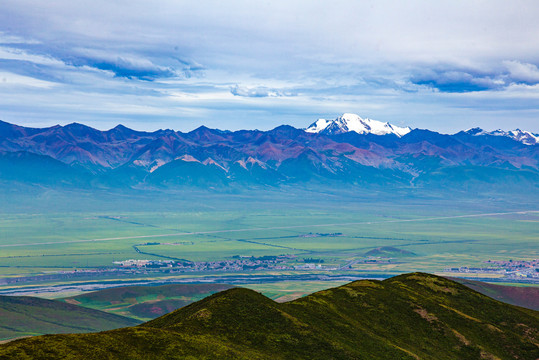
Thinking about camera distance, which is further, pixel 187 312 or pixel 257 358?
pixel 187 312

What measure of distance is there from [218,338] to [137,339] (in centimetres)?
1464

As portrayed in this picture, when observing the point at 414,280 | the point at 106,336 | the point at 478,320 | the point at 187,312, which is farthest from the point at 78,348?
the point at 414,280

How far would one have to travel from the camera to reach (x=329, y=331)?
104 m

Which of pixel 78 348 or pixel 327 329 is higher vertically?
pixel 78 348

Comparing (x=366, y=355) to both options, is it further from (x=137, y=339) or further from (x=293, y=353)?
(x=137, y=339)

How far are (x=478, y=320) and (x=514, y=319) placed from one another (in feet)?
35.3

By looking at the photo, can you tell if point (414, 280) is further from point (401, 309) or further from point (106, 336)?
point (106, 336)

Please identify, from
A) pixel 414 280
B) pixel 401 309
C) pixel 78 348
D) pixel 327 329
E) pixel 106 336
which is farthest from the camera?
pixel 414 280

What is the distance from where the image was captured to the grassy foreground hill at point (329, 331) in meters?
80.2

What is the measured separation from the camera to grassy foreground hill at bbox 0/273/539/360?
263 ft

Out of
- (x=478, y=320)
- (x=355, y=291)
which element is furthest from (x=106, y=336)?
(x=478, y=320)

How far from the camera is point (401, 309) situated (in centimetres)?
12538

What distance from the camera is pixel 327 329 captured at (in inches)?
4126

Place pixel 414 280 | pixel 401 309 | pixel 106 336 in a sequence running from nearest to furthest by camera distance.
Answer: pixel 106 336
pixel 401 309
pixel 414 280
